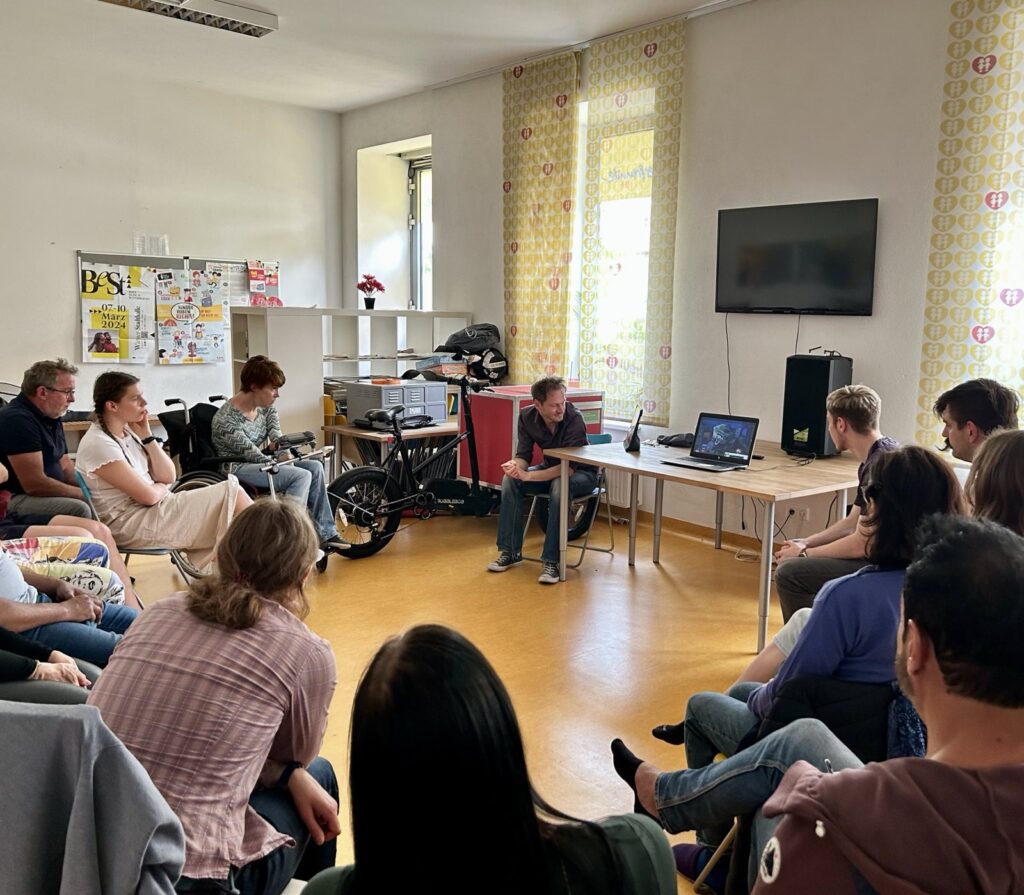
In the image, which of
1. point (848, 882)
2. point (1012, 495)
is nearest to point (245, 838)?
point (848, 882)

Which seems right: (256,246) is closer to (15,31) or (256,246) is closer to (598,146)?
(15,31)

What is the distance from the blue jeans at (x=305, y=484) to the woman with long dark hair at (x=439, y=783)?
3.79 m

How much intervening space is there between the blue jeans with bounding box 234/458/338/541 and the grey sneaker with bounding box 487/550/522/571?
0.92 metres

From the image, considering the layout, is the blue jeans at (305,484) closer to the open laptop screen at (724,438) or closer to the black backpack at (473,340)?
the open laptop screen at (724,438)

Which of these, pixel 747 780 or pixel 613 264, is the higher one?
pixel 613 264

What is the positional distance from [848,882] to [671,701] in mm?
2399

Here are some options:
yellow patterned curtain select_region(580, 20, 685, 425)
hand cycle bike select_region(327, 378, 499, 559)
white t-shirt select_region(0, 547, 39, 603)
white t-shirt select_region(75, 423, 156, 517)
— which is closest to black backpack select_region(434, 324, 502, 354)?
hand cycle bike select_region(327, 378, 499, 559)

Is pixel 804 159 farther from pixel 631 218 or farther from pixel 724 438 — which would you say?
pixel 724 438

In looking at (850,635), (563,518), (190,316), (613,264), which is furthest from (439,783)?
(190,316)

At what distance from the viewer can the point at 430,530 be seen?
5.95 m

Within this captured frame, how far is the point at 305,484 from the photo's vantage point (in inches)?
192

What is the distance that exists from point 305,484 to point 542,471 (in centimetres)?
130

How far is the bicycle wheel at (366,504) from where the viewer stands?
17.3ft

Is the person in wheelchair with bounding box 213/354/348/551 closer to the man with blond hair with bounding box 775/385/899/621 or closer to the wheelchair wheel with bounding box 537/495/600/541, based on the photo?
the wheelchair wheel with bounding box 537/495/600/541
